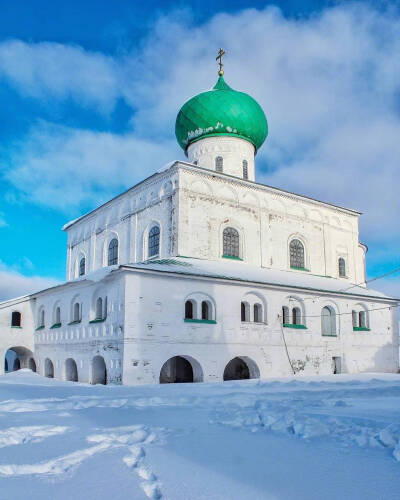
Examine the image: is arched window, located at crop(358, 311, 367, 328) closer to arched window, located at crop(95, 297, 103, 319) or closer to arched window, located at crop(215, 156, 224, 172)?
arched window, located at crop(215, 156, 224, 172)

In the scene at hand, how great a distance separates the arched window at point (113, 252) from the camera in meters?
21.9

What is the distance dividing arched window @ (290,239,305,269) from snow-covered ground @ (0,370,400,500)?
50.2 feet

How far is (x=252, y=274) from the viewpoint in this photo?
18.4 metres

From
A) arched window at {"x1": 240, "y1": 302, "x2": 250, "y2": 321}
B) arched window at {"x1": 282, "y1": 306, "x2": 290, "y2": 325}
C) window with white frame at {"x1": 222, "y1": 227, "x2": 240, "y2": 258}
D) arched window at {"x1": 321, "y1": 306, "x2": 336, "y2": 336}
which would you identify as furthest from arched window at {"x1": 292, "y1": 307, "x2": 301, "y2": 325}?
window with white frame at {"x1": 222, "y1": 227, "x2": 240, "y2": 258}

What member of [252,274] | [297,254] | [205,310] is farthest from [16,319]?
[297,254]

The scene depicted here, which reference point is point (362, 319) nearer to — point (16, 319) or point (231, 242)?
point (231, 242)

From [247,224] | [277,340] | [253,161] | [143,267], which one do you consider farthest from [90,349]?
[253,161]

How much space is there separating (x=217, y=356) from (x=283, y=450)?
12.0 metres

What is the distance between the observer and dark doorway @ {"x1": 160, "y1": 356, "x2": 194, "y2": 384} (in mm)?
17656

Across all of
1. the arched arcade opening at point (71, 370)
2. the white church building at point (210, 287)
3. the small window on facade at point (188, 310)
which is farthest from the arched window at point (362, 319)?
the arched arcade opening at point (71, 370)

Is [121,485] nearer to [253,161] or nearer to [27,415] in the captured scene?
[27,415]

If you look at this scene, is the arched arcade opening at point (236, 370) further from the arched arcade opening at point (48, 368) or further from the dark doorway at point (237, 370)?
the arched arcade opening at point (48, 368)

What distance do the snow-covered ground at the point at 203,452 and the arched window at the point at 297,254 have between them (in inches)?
602

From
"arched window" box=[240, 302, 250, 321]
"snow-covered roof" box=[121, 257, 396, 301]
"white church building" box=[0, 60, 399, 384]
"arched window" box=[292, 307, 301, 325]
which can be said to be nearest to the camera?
"white church building" box=[0, 60, 399, 384]
